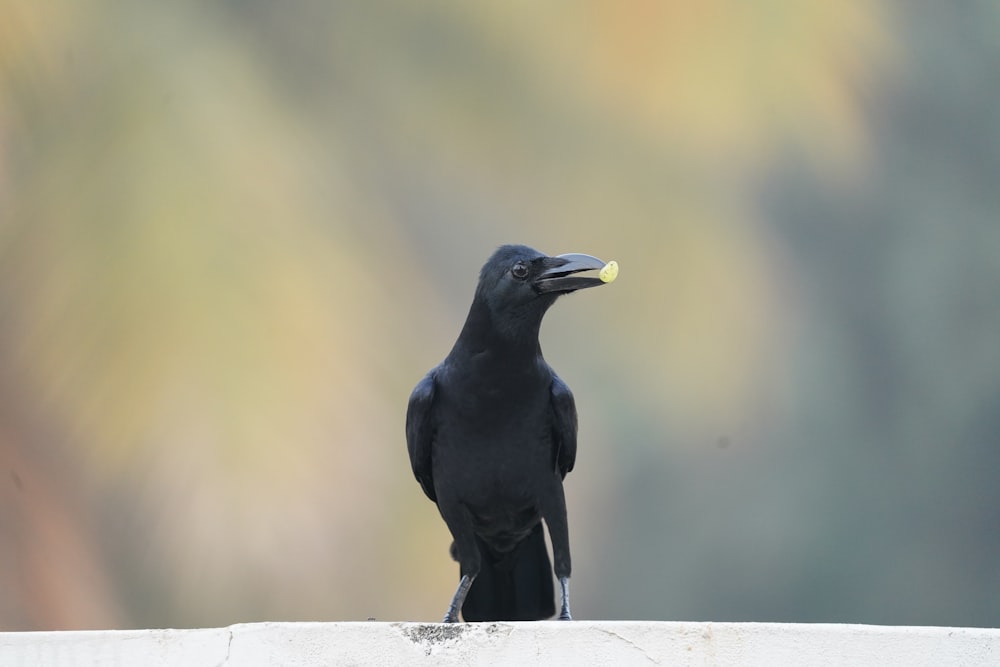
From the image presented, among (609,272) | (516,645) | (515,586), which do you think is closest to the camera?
(516,645)

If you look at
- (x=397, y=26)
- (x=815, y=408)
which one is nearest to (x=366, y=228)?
(x=397, y=26)

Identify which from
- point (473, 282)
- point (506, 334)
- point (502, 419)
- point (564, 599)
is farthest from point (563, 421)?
point (473, 282)

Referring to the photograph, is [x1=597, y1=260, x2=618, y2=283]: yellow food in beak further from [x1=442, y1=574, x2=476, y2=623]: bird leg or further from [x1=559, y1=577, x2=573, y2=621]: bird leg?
[x1=442, y1=574, x2=476, y2=623]: bird leg

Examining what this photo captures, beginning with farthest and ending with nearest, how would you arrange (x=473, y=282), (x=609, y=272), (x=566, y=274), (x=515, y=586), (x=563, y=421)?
1. (x=473, y=282)
2. (x=515, y=586)
3. (x=563, y=421)
4. (x=566, y=274)
5. (x=609, y=272)

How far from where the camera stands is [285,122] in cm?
731

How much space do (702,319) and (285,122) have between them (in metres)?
2.82

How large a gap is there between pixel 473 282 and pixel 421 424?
9.41 ft

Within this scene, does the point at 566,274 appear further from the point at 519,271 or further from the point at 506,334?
the point at 506,334

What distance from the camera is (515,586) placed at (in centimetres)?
464

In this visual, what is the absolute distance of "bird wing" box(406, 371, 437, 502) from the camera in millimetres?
4379

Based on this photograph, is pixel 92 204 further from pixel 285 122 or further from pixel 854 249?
pixel 854 249

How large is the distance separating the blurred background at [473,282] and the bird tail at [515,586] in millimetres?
2084

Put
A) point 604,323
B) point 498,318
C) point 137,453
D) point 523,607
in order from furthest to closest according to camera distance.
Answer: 1. point 604,323
2. point 137,453
3. point 523,607
4. point 498,318

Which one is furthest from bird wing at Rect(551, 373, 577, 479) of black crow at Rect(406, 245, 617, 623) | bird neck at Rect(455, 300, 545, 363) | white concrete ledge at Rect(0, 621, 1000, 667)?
white concrete ledge at Rect(0, 621, 1000, 667)
